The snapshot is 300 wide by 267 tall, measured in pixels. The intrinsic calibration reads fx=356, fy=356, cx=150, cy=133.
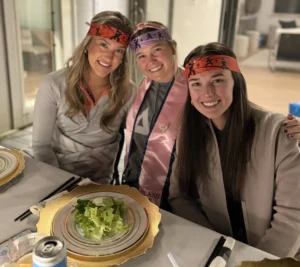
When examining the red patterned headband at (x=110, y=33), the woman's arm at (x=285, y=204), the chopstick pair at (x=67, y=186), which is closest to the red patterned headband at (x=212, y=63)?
the woman's arm at (x=285, y=204)

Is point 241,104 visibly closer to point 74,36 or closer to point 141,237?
point 141,237

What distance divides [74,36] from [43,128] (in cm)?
214

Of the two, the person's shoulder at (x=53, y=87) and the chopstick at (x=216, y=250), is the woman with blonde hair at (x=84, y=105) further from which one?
the chopstick at (x=216, y=250)

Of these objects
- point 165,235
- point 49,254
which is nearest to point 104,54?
point 165,235

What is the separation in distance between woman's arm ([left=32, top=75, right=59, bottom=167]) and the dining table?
0.42 meters

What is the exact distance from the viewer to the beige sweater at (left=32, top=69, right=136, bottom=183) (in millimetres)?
1658

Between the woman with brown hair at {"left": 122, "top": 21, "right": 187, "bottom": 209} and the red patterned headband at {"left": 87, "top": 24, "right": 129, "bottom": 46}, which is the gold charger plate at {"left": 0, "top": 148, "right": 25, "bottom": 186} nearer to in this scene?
the woman with brown hair at {"left": 122, "top": 21, "right": 187, "bottom": 209}

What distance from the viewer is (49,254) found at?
2.06 ft

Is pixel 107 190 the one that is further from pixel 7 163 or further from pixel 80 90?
pixel 80 90

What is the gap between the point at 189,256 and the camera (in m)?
0.92

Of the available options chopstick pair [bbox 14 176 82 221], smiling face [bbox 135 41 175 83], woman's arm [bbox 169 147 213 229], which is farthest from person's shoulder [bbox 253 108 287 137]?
chopstick pair [bbox 14 176 82 221]

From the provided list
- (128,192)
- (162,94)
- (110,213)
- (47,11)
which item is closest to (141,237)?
(110,213)

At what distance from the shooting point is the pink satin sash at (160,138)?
1510 mm

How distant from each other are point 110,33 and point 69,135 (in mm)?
534
